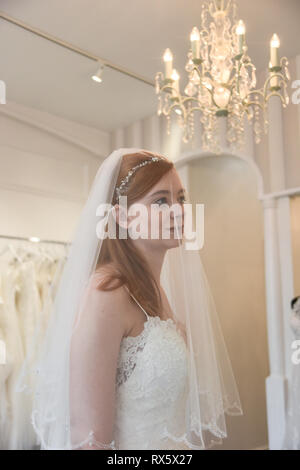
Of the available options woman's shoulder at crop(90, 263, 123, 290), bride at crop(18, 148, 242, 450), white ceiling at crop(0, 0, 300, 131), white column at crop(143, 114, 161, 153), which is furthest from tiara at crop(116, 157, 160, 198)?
white column at crop(143, 114, 161, 153)

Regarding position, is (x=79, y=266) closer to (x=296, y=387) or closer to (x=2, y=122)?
(x=296, y=387)

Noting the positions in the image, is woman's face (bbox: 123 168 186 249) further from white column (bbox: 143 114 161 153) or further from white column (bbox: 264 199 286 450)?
white column (bbox: 143 114 161 153)

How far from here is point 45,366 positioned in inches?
44.6

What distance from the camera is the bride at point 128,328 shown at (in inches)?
39.2

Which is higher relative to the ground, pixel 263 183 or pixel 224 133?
pixel 224 133

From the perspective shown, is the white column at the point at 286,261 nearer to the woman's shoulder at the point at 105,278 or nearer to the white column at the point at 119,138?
the white column at the point at 119,138

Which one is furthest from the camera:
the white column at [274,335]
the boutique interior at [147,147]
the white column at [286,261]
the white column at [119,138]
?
the white column at [119,138]

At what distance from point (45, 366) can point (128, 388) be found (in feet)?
0.71

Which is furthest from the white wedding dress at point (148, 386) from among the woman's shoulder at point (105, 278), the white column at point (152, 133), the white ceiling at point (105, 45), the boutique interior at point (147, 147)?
the white column at point (152, 133)

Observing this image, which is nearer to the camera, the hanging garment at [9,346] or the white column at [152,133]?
the hanging garment at [9,346]

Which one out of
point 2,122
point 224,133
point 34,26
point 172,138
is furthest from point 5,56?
point 224,133

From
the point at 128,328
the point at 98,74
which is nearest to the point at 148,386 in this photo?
the point at 128,328

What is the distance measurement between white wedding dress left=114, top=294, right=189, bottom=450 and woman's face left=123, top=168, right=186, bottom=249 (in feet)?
0.63

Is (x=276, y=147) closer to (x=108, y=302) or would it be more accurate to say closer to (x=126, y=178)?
(x=126, y=178)
